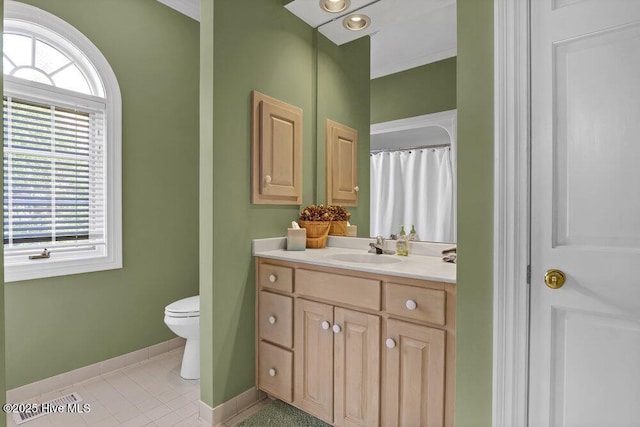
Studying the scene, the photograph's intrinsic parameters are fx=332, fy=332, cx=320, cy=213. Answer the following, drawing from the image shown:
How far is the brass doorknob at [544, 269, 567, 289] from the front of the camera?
1.06 metres

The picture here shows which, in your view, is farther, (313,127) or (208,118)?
(313,127)

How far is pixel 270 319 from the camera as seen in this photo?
6.26 feet

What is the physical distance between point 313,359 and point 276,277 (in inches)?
18.9

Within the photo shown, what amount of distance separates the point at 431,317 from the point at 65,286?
2261mm

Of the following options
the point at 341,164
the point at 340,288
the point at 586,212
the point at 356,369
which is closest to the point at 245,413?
the point at 356,369

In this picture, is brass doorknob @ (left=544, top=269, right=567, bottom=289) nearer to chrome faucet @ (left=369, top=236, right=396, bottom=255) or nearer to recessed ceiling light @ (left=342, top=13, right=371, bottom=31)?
chrome faucet @ (left=369, top=236, right=396, bottom=255)

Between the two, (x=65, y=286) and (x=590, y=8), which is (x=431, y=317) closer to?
(x=590, y=8)

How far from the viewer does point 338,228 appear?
233cm

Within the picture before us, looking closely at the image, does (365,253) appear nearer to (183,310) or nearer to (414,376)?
(414,376)

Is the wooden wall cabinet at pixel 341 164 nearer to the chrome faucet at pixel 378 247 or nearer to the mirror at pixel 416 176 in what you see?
the mirror at pixel 416 176

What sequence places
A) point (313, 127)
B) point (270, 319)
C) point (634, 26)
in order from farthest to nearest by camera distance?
point (313, 127) → point (270, 319) → point (634, 26)

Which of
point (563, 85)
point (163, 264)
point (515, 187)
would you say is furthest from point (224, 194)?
point (563, 85)

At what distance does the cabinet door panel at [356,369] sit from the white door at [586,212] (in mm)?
613

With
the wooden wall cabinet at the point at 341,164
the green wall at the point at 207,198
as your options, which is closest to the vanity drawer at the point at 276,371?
the green wall at the point at 207,198
